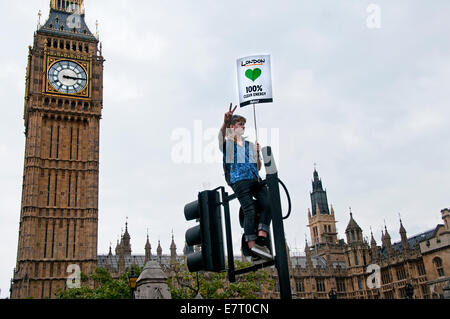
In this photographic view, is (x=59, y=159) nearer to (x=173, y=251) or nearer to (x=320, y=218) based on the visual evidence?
(x=173, y=251)

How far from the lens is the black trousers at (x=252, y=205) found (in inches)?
152

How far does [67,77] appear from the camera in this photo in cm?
Result: 5688

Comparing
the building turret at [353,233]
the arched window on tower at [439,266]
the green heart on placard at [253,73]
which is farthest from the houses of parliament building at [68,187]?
the green heart on placard at [253,73]

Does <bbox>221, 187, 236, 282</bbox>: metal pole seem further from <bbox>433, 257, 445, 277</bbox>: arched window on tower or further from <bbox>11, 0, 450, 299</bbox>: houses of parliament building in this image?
<bbox>433, 257, 445, 277</bbox>: arched window on tower

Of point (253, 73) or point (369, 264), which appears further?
point (369, 264)

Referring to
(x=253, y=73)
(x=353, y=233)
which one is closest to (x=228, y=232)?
(x=253, y=73)

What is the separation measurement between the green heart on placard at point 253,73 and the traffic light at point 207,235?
1.02 m

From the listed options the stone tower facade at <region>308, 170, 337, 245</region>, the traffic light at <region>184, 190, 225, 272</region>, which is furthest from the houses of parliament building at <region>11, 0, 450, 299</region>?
the traffic light at <region>184, 190, 225, 272</region>

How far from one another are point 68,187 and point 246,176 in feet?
176

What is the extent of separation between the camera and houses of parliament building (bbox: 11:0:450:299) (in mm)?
50250

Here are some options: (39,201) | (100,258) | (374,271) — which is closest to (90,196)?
(39,201)

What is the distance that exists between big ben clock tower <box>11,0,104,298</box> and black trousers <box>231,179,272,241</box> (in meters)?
48.8

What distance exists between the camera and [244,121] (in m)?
4.37
